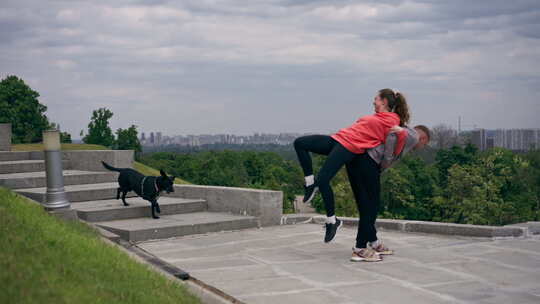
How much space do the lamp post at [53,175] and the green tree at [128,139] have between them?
6080 centimetres

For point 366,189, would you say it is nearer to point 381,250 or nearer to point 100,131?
point 381,250

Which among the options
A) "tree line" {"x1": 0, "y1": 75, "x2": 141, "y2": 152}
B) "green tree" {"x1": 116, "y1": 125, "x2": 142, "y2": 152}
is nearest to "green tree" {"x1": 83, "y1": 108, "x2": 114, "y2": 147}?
"green tree" {"x1": 116, "y1": 125, "x2": 142, "y2": 152}

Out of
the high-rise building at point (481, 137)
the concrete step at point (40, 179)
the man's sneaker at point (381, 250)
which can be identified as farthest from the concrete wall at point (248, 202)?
the high-rise building at point (481, 137)

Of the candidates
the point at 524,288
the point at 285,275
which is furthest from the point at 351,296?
the point at 524,288

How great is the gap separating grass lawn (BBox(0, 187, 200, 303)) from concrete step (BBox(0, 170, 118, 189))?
18.7 feet

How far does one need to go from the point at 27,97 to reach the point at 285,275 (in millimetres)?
43423

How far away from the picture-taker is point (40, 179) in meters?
11.2

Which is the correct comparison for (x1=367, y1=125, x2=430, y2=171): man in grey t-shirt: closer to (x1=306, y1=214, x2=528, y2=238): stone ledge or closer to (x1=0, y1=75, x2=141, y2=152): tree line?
(x1=306, y1=214, x2=528, y2=238): stone ledge

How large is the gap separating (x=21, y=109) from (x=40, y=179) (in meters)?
35.2

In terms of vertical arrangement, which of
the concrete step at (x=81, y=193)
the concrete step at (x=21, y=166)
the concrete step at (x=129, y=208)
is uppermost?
the concrete step at (x=21, y=166)

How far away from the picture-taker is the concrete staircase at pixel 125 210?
27.3ft

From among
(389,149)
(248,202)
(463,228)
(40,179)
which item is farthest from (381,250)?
(40,179)

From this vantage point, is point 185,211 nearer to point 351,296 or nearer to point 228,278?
point 228,278

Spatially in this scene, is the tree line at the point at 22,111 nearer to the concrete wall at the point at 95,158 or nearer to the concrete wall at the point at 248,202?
the concrete wall at the point at 95,158
